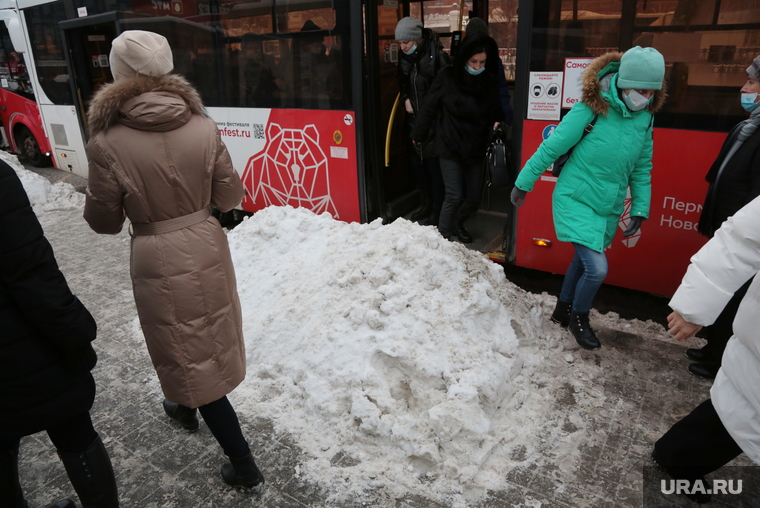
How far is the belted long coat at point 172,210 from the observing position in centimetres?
227

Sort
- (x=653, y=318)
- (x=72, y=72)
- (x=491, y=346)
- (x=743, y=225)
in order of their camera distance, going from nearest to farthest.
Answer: (x=743, y=225)
(x=491, y=346)
(x=653, y=318)
(x=72, y=72)

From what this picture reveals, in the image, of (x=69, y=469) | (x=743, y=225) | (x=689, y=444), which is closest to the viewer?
(x=743, y=225)

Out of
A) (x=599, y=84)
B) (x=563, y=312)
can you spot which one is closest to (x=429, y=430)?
(x=563, y=312)

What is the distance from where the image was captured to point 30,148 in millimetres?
11234

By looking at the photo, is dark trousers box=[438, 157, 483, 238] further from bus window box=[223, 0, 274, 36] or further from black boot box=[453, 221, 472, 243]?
bus window box=[223, 0, 274, 36]

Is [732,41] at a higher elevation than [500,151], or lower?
higher

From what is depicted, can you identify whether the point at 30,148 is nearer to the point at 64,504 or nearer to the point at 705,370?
the point at 64,504

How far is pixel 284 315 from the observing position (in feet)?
12.7

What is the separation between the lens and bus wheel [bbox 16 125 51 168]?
11.1 meters

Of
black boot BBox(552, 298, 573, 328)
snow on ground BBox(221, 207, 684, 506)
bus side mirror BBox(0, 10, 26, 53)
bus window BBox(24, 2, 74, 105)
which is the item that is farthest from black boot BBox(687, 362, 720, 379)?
bus side mirror BBox(0, 10, 26, 53)

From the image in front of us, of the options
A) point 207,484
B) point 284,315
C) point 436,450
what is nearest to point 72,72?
Answer: point 284,315

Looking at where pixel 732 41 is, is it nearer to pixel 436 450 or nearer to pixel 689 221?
pixel 689 221

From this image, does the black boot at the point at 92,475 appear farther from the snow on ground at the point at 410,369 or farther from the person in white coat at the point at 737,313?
the person in white coat at the point at 737,313

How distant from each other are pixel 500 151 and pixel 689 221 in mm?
1571
